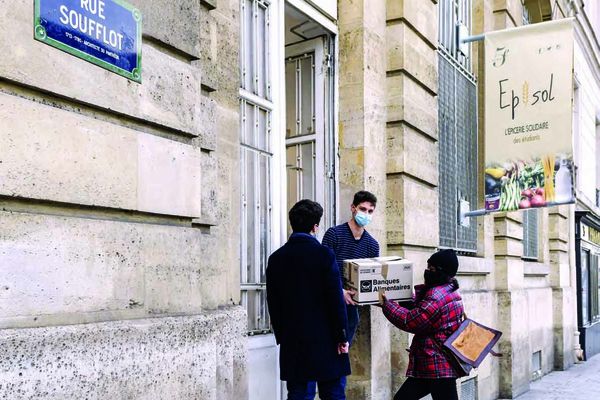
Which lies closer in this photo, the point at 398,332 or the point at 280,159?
the point at 280,159

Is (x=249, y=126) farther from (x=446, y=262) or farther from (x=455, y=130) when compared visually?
(x=455, y=130)

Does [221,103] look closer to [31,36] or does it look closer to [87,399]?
[31,36]

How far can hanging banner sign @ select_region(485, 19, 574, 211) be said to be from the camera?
7.69 metres

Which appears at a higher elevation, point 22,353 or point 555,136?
point 555,136

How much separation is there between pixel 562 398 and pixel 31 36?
882 cm

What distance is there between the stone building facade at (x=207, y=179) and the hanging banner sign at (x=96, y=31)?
6 centimetres

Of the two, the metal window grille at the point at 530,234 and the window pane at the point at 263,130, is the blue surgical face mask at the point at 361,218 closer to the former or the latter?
the window pane at the point at 263,130

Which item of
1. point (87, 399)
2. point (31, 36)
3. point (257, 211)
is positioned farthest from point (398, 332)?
point (31, 36)

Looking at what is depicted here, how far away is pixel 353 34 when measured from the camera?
643cm

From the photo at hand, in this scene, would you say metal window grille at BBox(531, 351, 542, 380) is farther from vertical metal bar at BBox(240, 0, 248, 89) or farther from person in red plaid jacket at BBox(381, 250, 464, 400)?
vertical metal bar at BBox(240, 0, 248, 89)

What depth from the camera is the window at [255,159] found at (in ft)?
17.0

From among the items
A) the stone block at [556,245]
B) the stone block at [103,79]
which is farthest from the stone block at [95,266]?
the stone block at [556,245]

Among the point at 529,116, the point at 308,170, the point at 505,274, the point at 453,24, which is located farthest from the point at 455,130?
the point at 308,170

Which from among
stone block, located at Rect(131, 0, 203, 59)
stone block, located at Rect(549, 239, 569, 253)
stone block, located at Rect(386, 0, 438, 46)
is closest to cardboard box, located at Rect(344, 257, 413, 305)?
stone block, located at Rect(131, 0, 203, 59)
